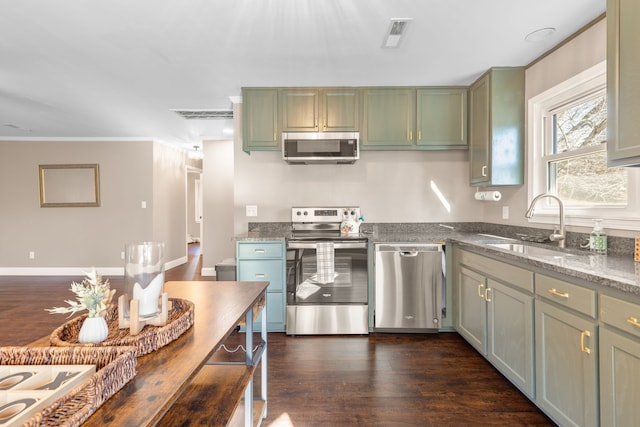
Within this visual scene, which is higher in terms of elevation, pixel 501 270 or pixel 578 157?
pixel 578 157

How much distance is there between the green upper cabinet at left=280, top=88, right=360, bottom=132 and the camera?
3.50 m

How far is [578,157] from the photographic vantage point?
101 inches

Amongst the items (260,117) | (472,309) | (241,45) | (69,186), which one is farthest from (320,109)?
(69,186)

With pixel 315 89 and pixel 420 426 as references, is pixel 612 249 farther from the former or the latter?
pixel 315 89

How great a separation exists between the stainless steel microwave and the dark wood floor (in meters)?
1.68

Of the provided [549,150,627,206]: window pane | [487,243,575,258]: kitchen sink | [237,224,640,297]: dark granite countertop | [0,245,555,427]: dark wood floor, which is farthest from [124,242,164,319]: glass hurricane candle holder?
[549,150,627,206]: window pane

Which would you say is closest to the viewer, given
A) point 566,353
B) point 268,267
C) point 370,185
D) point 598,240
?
point 566,353

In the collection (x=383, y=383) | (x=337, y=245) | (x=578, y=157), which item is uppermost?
(x=578, y=157)

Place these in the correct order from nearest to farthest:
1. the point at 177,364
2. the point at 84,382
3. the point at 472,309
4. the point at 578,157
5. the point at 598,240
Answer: the point at 84,382, the point at 177,364, the point at 598,240, the point at 578,157, the point at 472,309

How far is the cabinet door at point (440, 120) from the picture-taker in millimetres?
3531

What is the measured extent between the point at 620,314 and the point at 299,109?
2.92m

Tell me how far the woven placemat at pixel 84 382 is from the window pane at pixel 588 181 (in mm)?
2694

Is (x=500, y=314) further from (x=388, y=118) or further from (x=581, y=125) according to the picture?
(x=388, y=118)

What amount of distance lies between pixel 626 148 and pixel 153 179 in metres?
6.05
